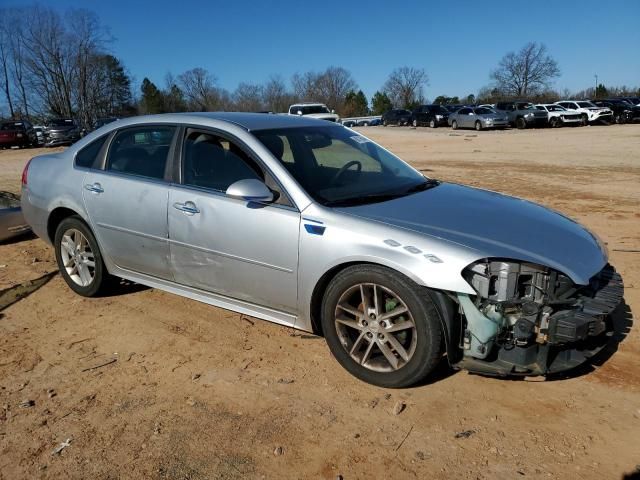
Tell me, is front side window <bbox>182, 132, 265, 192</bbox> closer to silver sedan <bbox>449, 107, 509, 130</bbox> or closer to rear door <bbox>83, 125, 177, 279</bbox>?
rear door <bbox>83, 125, 177, 279</bbox>

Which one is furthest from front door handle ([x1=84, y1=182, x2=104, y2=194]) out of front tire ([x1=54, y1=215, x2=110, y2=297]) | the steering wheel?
the steering wheel

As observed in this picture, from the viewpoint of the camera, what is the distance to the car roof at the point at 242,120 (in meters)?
4.07

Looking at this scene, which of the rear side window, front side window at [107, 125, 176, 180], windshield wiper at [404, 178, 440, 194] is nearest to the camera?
windshield wiper at [404, 178, 440, 194]

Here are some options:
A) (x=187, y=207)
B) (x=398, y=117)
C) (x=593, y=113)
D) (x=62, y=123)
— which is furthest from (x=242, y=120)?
(x=398, y=117)

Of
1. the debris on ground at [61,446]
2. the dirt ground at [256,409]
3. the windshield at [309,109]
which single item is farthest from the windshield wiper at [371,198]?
the windshield at [309,109]

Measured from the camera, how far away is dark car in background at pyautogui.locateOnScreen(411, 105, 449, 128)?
39.3 m

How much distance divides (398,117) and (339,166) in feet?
142

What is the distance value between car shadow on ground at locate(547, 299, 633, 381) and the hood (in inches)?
23.5

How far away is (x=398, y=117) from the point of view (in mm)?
45750

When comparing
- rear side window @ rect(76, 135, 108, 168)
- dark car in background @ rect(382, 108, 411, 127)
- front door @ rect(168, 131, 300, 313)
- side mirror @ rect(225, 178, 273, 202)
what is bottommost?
dark car in background @ rect(382, 108, 411, 127)

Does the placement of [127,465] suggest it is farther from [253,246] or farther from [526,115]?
[526,115]

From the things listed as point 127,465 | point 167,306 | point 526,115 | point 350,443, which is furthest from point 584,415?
point 526,115

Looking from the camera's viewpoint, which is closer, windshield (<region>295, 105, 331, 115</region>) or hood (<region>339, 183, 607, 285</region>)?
hood (<region>339, 183, 607, 285</region>)

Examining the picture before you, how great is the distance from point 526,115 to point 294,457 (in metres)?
35.1
